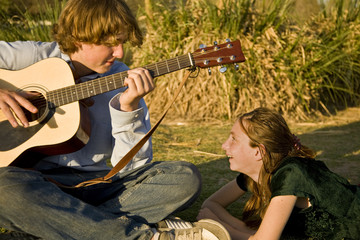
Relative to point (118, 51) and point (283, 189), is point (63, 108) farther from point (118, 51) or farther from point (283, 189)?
point (283, 189)

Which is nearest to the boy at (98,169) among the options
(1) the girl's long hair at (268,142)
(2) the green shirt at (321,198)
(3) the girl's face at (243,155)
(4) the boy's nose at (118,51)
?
(4) the boy's nose at (118,51)

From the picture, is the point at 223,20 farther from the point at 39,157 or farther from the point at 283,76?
the point at 39,157

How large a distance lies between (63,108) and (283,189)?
1.42 metres

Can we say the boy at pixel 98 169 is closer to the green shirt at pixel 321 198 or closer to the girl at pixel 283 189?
the girl at pixel 283 189

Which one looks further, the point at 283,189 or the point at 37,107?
the point at 37,107

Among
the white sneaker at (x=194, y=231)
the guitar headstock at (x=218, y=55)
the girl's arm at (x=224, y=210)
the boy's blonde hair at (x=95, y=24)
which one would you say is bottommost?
the girl's arm at (x=224, y=210)

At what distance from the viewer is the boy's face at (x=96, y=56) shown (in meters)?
2.63

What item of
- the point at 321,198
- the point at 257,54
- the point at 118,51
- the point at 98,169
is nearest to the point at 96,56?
the point at 118,51

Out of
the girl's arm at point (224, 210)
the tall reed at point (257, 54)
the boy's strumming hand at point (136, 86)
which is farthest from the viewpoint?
the tall reed at point (257, 54)

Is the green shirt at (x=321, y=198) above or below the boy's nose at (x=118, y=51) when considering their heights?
below

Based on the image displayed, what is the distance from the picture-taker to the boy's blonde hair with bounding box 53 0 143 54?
2.64 m

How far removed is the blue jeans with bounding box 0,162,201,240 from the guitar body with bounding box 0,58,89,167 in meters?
0.18

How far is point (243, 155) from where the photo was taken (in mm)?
2463

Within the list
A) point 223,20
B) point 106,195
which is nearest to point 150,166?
point 106,195
